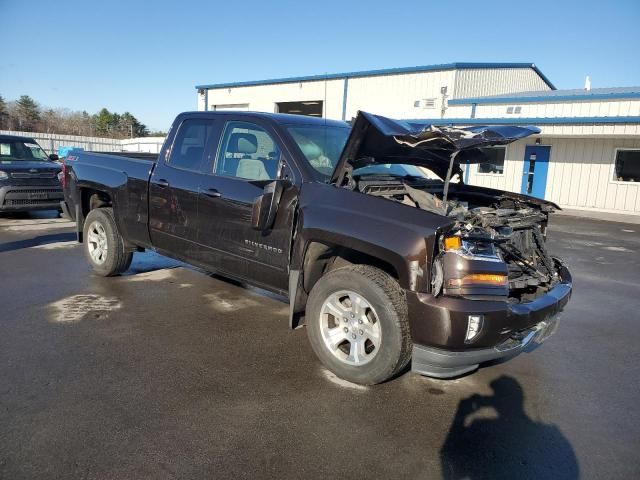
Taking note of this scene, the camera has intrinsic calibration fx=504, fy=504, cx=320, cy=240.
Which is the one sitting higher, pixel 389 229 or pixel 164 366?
pixel 389 229

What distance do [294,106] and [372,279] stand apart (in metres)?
26.6

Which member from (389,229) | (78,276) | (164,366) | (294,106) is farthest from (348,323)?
(294,106)

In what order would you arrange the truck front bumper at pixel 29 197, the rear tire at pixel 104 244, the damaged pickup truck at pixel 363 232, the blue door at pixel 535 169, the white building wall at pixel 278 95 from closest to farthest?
the damaged pickup truck at pixel 363 232 < the rear tire at pixel 104 244 < the truck front bumper at pixel 29 197 < the blue door at pixel 535 169 < the white building wall at pixel 278 95

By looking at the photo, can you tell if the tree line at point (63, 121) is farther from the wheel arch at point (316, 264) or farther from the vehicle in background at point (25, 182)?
the wheel arch at point (316, 264)

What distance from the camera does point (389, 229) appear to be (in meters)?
3.41

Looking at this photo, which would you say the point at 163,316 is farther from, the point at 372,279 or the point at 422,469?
the point at 422,469

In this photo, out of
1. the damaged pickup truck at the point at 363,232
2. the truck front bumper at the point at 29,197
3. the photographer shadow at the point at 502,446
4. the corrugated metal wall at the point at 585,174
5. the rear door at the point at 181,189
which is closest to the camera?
the photographer shadow at the point at 502,446

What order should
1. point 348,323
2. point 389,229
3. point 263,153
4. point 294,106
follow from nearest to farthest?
1. point 389,229
2. point 348,323
3. point 263,153
4. point 294,106

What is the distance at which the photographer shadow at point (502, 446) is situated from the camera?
109 inches

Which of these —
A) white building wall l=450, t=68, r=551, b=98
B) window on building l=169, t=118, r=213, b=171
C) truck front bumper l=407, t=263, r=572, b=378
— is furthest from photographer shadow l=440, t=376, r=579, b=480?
white building wall l=450, t=68, r=551, b=98

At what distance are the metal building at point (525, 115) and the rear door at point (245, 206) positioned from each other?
31.7 feet

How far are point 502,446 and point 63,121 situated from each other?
7167 centimetres

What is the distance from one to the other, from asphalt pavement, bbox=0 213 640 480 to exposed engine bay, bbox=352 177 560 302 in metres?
0.80

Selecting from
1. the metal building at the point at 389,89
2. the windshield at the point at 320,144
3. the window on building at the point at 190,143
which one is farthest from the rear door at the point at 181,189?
the metal building at the point at 389,89
